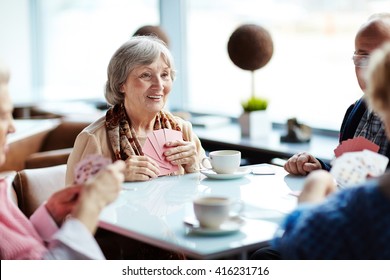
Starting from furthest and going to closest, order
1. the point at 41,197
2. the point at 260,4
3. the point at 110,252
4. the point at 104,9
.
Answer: the point at 104,9
the point at 260,4
the point at 110,252
the point at 41,197

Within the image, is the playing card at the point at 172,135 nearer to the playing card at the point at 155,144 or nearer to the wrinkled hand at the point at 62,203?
the playing card at the point at 155,144

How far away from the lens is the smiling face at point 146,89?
2906 mm

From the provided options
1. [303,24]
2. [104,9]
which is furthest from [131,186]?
[104,9]

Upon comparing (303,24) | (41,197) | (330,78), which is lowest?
(41,197)

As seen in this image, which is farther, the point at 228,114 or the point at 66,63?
the point at 66,63

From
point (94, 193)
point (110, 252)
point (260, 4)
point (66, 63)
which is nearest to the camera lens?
point (94, 193)

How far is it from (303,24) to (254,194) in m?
2.48

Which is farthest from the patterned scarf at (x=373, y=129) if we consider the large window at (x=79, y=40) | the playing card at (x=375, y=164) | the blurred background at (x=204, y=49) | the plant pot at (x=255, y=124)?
the large window at (x=79, y=40)

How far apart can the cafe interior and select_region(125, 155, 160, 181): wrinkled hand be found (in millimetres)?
28

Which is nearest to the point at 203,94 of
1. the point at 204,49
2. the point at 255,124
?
the point at 204,49

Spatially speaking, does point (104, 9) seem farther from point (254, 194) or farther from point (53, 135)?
point (254, 194)

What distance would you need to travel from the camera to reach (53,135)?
461 centimetres

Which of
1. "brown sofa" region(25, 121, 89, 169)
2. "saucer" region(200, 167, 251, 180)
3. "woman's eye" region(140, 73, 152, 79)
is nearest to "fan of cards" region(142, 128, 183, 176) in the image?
"saucer" region(200, 167, 251, 180)

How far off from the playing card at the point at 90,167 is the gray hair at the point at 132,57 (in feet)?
3.22
